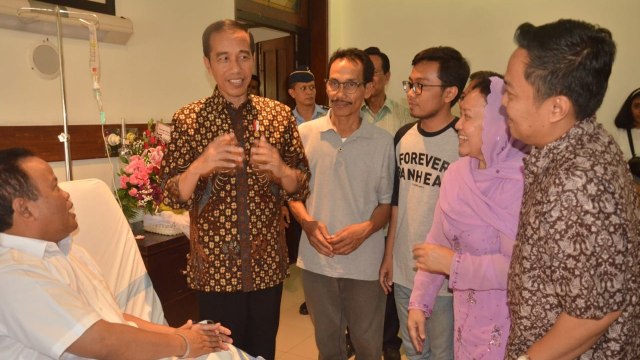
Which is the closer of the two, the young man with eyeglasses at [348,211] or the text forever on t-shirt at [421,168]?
the text forever on t-shirt at [421,168]

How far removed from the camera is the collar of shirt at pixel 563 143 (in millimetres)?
965

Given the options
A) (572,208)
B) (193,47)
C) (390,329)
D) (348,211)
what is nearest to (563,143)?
(572,208)

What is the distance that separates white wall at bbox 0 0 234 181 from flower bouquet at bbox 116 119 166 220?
202 millimetres

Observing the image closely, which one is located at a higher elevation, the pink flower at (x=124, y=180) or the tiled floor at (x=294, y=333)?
the pink flower at (x=124, y=180)

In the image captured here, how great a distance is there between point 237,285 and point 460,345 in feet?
2.62

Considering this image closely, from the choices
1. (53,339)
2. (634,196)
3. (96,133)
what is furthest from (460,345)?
(96,133)

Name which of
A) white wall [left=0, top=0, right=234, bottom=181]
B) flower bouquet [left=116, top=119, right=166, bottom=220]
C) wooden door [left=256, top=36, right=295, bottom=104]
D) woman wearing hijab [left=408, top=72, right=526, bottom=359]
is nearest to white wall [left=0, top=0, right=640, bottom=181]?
white wall [left=0, top=0, right=234, bottom=181]

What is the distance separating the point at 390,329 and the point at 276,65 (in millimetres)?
3250

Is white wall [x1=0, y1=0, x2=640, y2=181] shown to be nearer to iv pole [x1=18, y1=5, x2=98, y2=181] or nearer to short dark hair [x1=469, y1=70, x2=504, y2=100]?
iv pole [x1=18, y1=5, x2=98, y2=181]

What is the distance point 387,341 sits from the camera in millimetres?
2773

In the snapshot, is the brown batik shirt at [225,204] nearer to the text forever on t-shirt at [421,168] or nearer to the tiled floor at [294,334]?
the text forever on t-shirt at [421,168]

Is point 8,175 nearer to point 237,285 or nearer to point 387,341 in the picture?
point 237,285

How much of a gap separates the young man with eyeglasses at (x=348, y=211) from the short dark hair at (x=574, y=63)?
3.43ft

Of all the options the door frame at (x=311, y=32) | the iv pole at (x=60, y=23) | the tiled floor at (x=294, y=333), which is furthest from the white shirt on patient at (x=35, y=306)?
the door frame at (x=311, y=32)
